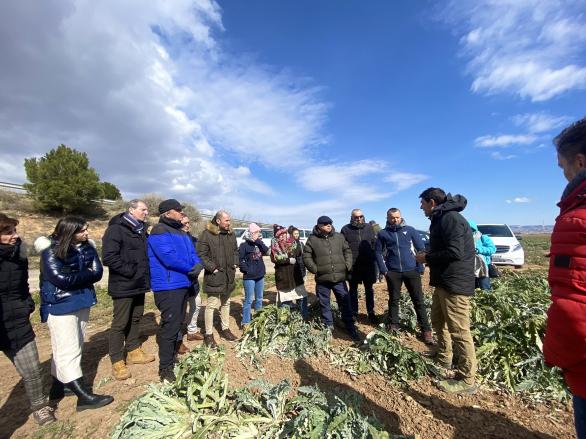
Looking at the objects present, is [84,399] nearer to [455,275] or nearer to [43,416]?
Answer: [43,416]

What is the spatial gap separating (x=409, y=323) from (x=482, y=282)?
2096 millimetres

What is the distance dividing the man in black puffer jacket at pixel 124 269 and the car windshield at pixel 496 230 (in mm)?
12159

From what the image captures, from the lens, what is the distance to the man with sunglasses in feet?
19.1

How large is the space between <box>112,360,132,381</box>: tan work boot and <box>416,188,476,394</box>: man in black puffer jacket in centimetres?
379

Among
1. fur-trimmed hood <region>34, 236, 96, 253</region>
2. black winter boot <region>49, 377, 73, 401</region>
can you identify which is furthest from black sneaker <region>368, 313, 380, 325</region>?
fur-trimmed hood <region>34, 236, 96, 253</region>

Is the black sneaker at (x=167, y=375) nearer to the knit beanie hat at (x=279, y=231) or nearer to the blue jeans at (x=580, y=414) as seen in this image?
the knit beanie hat at (x=279, y=231)

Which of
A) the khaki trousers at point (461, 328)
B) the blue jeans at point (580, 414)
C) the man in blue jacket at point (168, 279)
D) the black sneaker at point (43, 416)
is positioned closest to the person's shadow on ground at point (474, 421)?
the khaki trousers at point (461, 328)

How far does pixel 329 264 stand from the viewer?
513cm

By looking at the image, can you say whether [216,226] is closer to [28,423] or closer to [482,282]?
[28,423]

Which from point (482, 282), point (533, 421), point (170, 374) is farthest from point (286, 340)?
point (482, 282)

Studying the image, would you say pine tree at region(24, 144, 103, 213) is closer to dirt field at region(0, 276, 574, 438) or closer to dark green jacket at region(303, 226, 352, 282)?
dirt field at region(0, 276, 574, 438)

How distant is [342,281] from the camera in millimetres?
5164

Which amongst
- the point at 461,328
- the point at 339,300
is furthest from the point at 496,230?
the point at 461,328

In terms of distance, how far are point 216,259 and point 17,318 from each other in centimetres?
249
